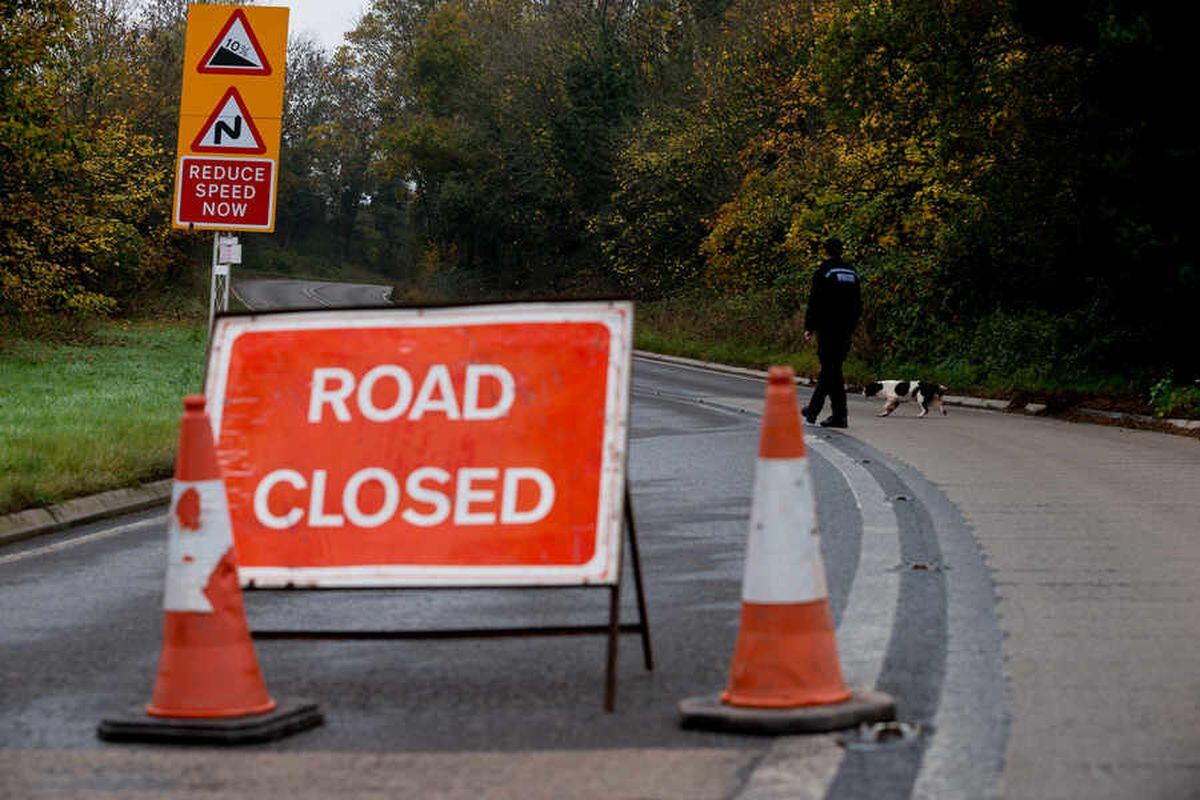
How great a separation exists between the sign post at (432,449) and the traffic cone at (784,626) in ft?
1.81

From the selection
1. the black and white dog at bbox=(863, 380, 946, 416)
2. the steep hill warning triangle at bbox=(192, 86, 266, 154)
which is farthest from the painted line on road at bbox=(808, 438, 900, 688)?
the black and white dog at bbox=(863, 380, 946, 416)

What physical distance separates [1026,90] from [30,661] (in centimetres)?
2267

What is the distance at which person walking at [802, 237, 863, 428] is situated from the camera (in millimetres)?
19797

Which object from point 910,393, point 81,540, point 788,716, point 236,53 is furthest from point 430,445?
point 910,393

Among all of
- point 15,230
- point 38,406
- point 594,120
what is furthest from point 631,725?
point 594,120

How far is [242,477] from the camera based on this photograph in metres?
6.52

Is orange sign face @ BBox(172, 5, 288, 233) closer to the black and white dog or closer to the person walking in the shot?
the person walking

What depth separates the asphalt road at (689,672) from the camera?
4863mm

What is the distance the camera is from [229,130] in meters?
16.5

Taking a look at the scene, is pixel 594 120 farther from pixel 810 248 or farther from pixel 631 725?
pixel 631 725

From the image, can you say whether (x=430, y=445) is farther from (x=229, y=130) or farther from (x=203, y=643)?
(x=229, y=130)

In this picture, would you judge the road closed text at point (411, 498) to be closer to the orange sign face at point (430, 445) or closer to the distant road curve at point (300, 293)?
the orange sign face at point (430, 445)

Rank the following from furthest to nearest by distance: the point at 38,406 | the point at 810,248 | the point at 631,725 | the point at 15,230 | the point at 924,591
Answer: the point at 810,248
the point at 15,230
the point at 38,406
the point at 924,591
the point at 631,725

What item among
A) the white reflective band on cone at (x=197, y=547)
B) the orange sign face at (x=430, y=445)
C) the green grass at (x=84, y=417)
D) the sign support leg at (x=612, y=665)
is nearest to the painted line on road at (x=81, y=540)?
the green grass at (x=84, y=417)
